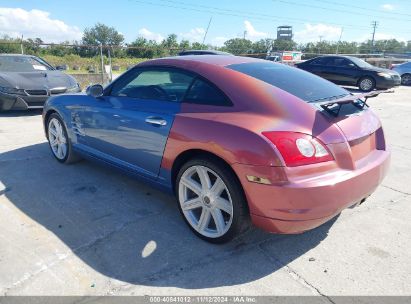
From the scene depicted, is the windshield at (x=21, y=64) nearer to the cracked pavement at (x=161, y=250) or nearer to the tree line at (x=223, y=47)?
the cracked pavement at (x=161, y=250)

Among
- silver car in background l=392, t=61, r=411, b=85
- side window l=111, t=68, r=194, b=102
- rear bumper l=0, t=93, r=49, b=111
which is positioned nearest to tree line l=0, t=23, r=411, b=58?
silver car in background l=392, t=61, r=411, b=85

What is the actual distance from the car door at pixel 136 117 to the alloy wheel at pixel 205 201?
386 millimetres

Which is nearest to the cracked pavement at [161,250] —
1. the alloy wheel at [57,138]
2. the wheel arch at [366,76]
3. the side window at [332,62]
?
the alloy wheel at [57,138]

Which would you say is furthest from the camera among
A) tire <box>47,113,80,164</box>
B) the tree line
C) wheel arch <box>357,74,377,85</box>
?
the tree line

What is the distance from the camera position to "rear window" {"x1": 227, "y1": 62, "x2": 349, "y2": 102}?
2994mm

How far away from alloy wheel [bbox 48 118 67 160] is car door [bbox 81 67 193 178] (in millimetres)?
682

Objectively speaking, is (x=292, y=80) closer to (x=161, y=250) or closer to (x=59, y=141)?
(x=161, y=250)

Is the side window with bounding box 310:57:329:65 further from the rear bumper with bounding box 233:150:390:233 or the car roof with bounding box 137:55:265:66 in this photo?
the rear bumper with bounding box 233:150:390:233

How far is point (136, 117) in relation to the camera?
11.1ft

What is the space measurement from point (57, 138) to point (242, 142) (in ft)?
10.5

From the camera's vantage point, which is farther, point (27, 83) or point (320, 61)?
point (320, 61)

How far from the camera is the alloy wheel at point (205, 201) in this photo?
9.17ft

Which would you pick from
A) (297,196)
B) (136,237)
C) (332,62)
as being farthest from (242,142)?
(332,62)

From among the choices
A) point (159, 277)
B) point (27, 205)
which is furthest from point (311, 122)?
point (27, 205)
